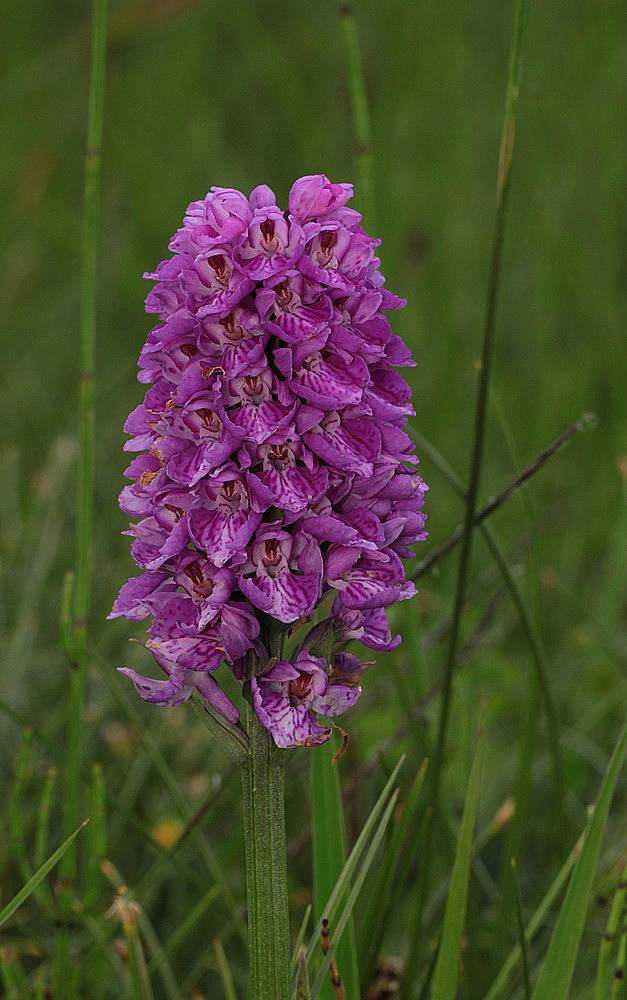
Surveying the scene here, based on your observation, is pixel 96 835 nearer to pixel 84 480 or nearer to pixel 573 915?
pixel 84 480

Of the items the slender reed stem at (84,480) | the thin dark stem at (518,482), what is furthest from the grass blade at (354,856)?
the slender reed stem at (84,480)

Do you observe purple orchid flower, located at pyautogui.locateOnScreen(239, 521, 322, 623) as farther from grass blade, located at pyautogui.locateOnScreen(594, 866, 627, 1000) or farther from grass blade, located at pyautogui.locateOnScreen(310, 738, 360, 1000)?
grass blade, located at pyautogui.locateOnScreen(594, 866, 627, 1000)

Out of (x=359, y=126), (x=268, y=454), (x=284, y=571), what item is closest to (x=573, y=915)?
(x=284, y=571)

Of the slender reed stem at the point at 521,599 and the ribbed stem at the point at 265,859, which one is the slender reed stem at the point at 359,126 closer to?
the slender reed stem at the point at 521,599

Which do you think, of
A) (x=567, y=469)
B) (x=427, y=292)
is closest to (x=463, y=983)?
(x=567, y=469)

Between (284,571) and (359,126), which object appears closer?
(284,571)
